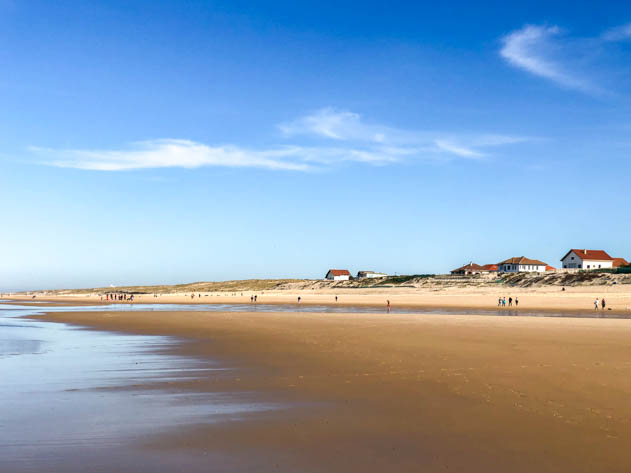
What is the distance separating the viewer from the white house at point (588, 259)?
120250mm

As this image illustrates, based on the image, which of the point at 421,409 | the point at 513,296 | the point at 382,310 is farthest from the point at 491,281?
the point at 421,409

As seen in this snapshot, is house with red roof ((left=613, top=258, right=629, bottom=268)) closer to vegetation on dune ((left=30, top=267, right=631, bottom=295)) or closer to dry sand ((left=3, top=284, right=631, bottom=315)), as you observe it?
vegetation on dune ((left=30, top=267, right=631, bottom=295))

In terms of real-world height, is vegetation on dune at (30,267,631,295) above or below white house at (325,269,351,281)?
below

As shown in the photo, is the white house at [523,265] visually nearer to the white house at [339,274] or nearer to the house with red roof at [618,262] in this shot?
the house with red roof at [618,262]

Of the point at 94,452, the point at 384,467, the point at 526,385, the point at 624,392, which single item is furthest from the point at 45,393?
the point at 624,392

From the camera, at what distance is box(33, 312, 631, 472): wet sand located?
7.30 metres

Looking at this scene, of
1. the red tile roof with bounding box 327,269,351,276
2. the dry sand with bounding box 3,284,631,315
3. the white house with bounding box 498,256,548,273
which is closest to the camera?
the dry sand with bounding box 3,284,631,315

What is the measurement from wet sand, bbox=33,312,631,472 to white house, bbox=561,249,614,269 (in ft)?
366

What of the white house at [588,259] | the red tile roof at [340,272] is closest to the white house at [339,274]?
the red tile roof at [340,272]

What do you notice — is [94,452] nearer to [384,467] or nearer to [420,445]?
[384,467]

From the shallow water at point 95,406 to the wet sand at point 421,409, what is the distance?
1.77 feet

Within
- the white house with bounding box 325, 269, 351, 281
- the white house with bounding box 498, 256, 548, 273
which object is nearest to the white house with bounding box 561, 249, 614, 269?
the white house with bounding box 498, 256, 548, 273

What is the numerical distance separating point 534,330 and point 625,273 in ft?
201

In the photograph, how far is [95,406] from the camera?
10.4 m
